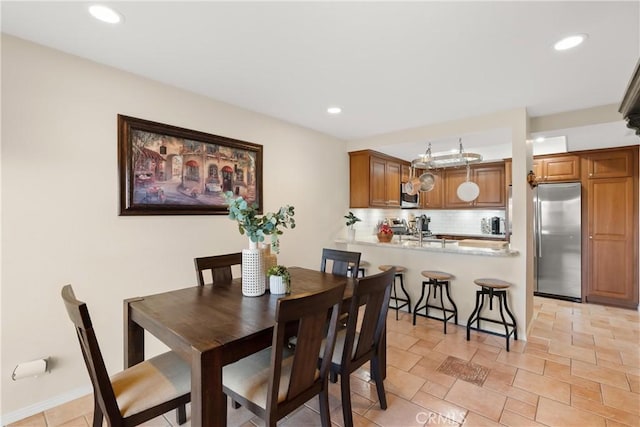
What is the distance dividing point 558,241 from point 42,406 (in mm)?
6051

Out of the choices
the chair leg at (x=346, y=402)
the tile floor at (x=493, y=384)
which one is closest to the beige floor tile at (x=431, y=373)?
the tile floor at (x=493, y=384)

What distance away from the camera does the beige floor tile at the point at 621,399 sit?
2.01m

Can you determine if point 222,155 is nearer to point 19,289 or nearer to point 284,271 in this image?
point 284,271

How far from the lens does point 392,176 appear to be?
498 centimetres

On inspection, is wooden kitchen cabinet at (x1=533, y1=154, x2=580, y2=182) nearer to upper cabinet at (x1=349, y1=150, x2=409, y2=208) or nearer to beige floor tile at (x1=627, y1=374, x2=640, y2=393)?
upper cabinet at (x1=349, y1=150, x2=409, y2=208)

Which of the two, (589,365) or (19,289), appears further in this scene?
(589,365)

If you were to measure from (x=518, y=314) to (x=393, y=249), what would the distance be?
1.55m

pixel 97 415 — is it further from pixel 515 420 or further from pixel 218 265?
pixel 515 420

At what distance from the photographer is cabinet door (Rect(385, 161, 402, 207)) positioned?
485cm

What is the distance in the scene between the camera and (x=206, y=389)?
3.95 ft

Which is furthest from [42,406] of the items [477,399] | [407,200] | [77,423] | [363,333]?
[407,200]

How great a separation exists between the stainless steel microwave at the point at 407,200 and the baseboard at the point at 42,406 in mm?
4590

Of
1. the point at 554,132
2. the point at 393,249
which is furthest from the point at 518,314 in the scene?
the point at 554,132

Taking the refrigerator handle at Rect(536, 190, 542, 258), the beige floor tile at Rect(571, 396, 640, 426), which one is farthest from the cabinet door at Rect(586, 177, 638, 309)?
the beige floor tile at Rect(571, 396, 640, 426)
